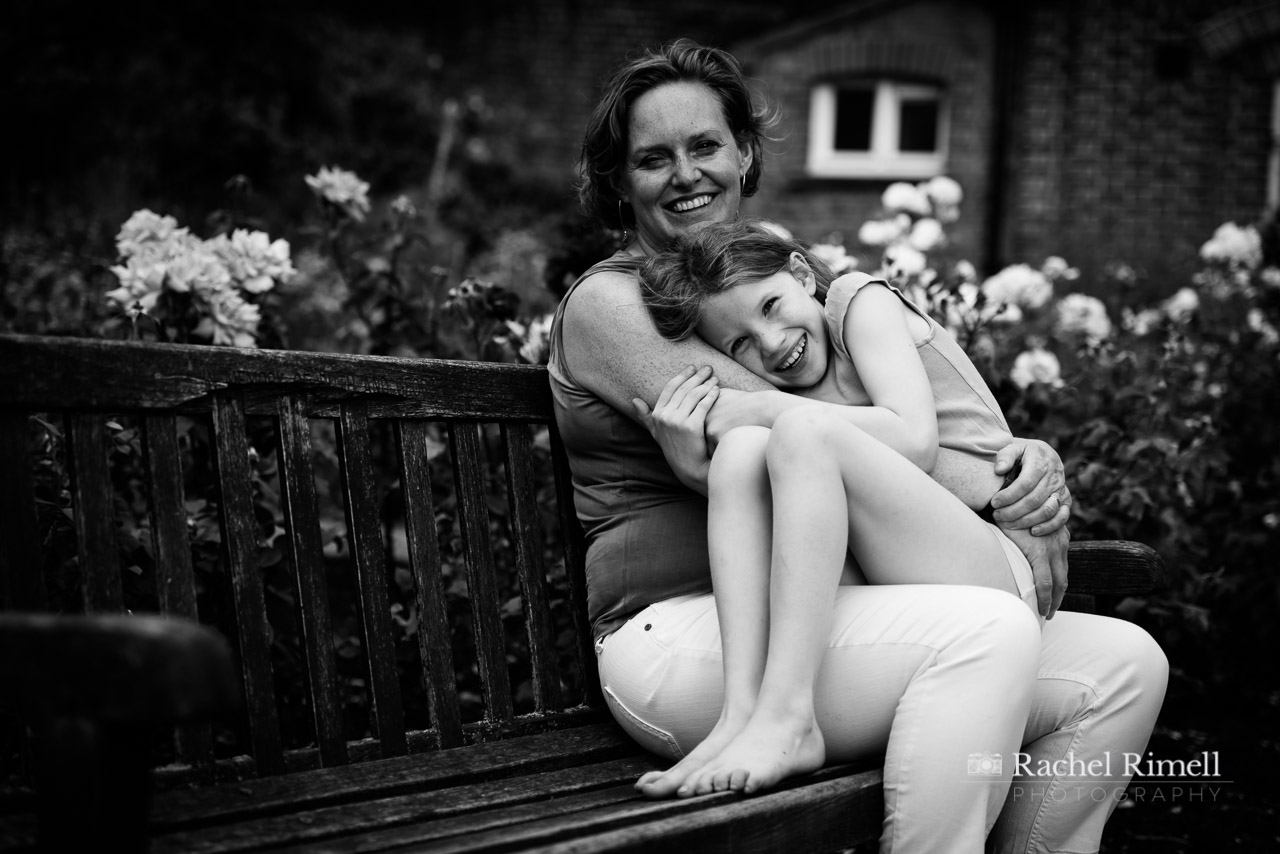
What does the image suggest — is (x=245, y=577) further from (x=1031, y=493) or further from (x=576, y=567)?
(x=1031, y=493)

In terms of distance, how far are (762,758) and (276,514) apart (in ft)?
5.04

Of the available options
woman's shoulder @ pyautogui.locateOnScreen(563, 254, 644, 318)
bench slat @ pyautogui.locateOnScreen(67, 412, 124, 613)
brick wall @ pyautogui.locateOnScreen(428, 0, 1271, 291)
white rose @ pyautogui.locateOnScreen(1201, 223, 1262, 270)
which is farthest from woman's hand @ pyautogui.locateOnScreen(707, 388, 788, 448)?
brick wall @ pyautogui.locateOnScreen(428, 0, 1271, 291)

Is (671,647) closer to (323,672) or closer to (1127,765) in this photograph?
(323,672)

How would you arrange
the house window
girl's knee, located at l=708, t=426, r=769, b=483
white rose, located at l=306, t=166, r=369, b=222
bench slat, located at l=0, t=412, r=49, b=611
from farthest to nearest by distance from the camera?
the house window → white rose, located at l=306, t=166, r=369, b=222 → girl's knee, located at l=708, t=426, r=769, b=483 → bench slat, located at l=0, t=412, r=49, b=611

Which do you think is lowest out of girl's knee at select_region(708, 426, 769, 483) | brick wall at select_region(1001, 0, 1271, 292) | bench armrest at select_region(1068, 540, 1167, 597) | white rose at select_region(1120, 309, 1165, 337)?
bench armrest at select_region(1068, 540, 1167, 597)

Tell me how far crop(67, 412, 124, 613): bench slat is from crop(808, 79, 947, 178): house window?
9.79 m

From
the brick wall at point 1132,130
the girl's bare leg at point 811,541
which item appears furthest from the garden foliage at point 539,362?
the brick wall at point 1132,130

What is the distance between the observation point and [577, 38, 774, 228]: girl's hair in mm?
2539

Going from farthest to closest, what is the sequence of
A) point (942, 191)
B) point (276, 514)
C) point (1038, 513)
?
point (942, 191)
point (276, 514)
point (1038, 513)

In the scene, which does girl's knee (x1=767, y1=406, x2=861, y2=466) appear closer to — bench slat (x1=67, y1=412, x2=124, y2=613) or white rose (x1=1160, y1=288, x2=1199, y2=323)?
bench slat (x1=67, y1=412, x2=124, y2=613)

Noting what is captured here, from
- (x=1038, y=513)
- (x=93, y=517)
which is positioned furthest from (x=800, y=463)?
(x=93, y=517)

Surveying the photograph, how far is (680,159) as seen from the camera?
2.52m

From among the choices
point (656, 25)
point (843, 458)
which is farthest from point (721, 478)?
point (656, 25)

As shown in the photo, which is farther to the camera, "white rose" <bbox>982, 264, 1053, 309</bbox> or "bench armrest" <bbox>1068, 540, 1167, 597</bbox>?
"white rose" <bbox>982, 264, 1053, 309</bbox>
